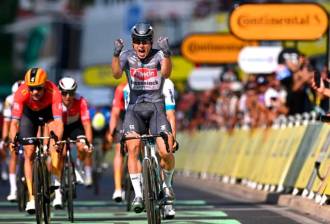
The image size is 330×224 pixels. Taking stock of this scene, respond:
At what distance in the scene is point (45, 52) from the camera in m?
111

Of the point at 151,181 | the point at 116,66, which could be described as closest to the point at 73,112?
the point at 116,66

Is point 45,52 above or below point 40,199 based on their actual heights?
above

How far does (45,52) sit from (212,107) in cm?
7707

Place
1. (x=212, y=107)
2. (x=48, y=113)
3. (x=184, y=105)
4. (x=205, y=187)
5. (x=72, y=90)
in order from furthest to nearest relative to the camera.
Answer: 1. (x=184, y=105)
2. (x=212, y=107)
3. (x=205, y=187)
4. (x=72, y=90)
5. (x=48, y=113)

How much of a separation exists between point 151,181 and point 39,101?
2.94m

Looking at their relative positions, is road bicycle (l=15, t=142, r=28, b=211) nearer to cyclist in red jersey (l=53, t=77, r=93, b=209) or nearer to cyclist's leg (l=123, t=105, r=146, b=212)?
cyclist in red jersey (l=53, t=77, r=93, b=209)

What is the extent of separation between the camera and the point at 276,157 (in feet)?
81.0

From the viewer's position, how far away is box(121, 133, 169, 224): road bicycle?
1620cm

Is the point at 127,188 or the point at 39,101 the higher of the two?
the point at 39,101

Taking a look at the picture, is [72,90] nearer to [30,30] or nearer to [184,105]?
[184,105]

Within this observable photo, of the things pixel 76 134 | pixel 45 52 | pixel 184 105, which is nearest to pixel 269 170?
pixel 76 134

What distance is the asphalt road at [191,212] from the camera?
19.2 m

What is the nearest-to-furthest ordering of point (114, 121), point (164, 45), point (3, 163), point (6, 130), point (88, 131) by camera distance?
1. point (164, 45)
2. point (88, 131)
3. point (114, 121)
4. point (6, 130)
5. point (3, 163)

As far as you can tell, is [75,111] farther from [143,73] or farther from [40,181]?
[143,73]
